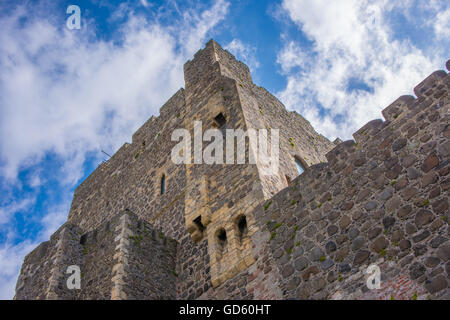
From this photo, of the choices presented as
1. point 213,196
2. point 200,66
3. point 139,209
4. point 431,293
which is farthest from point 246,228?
point 200,66

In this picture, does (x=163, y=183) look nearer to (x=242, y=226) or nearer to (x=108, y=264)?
(x=108, y=264)

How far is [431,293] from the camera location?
20.4 ft

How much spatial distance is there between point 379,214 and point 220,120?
6.64 meters

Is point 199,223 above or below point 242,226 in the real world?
above

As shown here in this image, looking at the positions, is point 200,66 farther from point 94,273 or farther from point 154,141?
point 94,273

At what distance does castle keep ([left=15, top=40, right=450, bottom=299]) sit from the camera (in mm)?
7008

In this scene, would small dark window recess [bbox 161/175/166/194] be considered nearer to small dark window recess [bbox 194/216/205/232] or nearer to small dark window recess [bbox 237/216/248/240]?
small dark window recess [bbox 194/216/205/232]

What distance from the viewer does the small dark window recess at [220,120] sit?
42.6ft

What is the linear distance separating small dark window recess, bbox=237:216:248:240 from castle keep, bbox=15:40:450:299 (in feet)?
0.15

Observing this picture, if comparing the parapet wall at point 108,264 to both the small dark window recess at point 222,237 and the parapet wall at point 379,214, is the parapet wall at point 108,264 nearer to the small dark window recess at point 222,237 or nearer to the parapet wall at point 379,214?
the small dark window recess at point 222,237

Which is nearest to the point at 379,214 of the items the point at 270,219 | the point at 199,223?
the point at 270,219

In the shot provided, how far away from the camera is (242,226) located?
33.6 feet

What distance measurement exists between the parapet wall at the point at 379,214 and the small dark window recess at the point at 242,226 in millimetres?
899

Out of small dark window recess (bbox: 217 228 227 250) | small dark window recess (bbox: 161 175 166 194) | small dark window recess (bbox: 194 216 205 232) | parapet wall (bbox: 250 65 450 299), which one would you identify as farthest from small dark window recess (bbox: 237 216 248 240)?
small dark window recess (bbox: 161 175 166 194)
